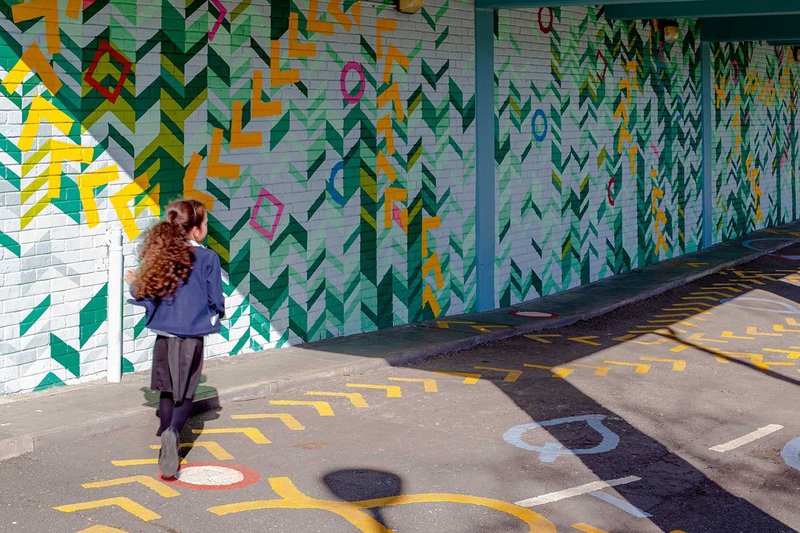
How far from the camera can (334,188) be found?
1212 cm

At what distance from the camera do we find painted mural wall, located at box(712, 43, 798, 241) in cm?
2191

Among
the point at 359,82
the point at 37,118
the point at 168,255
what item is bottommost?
→ the point at 168,255

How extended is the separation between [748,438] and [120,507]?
186 inches

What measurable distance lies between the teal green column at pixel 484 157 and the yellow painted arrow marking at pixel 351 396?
4779 millimetres

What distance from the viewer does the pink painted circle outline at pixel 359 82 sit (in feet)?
39.7

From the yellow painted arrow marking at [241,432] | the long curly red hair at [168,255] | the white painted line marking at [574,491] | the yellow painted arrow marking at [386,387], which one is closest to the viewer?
the white painted line marking at [574,491]

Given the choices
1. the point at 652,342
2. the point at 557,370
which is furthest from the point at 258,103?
the point at 652,342

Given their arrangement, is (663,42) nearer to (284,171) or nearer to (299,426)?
(284,171)

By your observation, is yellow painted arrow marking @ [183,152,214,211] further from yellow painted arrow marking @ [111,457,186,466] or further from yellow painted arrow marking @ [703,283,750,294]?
yellow painted arrow marking @ [703,283,750,294]

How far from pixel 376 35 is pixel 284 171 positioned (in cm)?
211

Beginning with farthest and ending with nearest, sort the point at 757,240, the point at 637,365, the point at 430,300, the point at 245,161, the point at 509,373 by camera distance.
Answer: the point at 757,240
the point at 430,300
the point at 637,365
the point at 245,161
the point at 509,373

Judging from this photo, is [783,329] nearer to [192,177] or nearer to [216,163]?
[216,163]

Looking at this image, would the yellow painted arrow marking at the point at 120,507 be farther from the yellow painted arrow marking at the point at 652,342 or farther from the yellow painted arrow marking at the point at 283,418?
the yellow painted arrow marking at the point at 652,342

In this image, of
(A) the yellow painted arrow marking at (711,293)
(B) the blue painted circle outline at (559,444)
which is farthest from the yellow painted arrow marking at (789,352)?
(A) the yellow painted arrow marking at (711,293)
